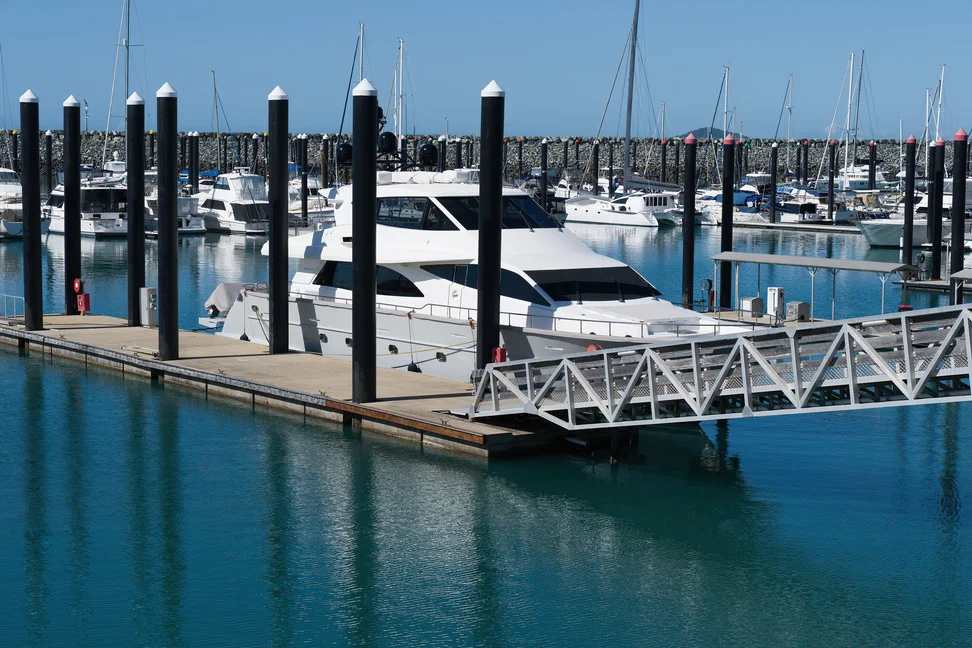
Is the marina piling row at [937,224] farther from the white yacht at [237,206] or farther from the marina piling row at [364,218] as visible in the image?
the white yacht at [237,206]

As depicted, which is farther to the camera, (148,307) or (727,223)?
(727,223)

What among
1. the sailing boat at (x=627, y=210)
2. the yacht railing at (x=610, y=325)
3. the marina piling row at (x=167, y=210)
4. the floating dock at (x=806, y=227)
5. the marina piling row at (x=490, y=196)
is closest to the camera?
the marina piling row at (x=490, y=196)

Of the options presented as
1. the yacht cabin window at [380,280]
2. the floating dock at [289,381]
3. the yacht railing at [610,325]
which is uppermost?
the yacht cabin window at [380,280]

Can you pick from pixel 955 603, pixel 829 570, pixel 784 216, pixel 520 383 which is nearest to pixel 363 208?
pixel 520 383

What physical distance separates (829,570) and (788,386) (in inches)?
91.4

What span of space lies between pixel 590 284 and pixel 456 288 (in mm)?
2455

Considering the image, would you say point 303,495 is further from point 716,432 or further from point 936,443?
point 936,443

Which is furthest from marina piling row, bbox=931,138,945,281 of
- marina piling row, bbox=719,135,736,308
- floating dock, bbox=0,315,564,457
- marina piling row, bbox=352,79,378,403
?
marina piling row, bbox=352,79,378,403

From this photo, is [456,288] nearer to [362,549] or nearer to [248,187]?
[362,549]

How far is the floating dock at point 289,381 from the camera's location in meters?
19.1

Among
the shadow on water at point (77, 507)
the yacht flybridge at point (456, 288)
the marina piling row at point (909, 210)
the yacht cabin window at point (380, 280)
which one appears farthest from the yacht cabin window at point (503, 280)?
the marina piling row at point (909, 210)

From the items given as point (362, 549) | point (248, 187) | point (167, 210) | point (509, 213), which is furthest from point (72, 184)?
point (248, 187)

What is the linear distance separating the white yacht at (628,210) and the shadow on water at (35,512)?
5245cm

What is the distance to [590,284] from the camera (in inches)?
875
